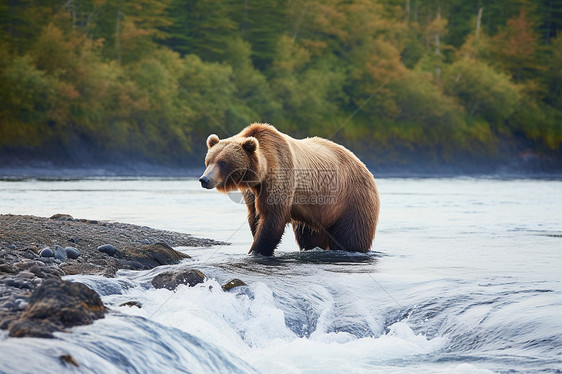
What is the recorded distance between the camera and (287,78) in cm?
5650

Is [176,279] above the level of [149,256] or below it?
above

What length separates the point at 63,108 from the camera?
42.0 m

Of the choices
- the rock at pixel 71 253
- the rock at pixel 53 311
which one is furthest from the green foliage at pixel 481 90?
the rock at pixel 53 311

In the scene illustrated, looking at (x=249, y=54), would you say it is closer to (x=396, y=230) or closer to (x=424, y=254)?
(x=396, y=230)

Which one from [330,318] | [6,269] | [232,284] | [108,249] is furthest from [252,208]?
[6,269]

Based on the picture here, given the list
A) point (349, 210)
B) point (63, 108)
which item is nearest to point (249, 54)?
point (63, 108)

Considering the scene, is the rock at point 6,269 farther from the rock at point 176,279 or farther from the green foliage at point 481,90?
the green foliage at point 481,90

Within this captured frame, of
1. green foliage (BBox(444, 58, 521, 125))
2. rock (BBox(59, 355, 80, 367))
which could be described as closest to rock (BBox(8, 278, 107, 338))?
rock (BBox(59, 355, 80, 367))

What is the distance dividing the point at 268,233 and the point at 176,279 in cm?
240

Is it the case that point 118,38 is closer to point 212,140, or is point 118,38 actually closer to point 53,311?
point 212,140

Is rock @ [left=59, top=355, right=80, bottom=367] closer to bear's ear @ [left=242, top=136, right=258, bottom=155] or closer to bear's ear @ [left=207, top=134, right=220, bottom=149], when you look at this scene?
bear's ear @ [left=242, top=136, right=258, bottom=155]

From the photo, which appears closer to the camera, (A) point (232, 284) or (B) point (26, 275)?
(B) point (26, 275)

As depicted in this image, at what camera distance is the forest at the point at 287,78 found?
4297 centimetres

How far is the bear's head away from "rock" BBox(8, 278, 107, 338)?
3.77 m
